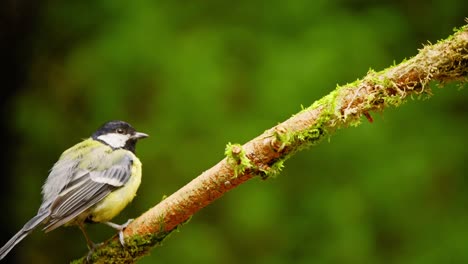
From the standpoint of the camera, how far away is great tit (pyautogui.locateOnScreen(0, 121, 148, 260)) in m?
1.81

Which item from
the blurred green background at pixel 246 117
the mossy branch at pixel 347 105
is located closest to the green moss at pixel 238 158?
the mossy branch at pixel 347 105

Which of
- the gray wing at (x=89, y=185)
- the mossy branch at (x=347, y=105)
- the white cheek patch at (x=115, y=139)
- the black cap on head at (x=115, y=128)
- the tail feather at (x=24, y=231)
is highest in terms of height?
the black cap on head at (x=115, y=128)

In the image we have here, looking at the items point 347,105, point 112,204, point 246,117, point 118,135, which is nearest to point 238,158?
point 347,105

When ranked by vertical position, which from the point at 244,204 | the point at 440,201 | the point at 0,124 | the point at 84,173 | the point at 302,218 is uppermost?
the point at 0,124

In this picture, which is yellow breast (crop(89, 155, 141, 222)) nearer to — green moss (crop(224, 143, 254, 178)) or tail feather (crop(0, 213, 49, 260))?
tail feather (crop(0, 213, 49, 260))

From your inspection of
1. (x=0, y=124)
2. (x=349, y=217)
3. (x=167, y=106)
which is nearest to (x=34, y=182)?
(x=0, y=124)

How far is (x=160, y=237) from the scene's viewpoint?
1.70 metres

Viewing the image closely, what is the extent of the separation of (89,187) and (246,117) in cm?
125

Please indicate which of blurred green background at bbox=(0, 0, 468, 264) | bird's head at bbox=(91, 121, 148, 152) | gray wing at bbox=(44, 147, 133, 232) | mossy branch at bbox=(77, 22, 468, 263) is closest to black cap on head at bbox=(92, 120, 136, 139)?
bird's head at bbox=(91, 121, 148, 152)

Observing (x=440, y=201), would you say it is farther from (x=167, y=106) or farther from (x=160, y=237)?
(x=160, y=237)

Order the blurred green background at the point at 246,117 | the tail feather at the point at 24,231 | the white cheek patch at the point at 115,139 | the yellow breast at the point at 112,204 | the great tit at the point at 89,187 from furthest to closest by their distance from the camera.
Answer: the blurred green background at the point at 246,117, the white cheek patch at the point at 115,139, the yellow breast at the point at 112,204, the great tit at the point at 89,187, the tail feather at the point at 24,231

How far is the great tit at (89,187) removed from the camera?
1808 mm

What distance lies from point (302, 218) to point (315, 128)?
1509 mm

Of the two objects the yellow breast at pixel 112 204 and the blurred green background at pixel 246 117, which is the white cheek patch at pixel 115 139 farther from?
the blurred green background at pixel 246 117
